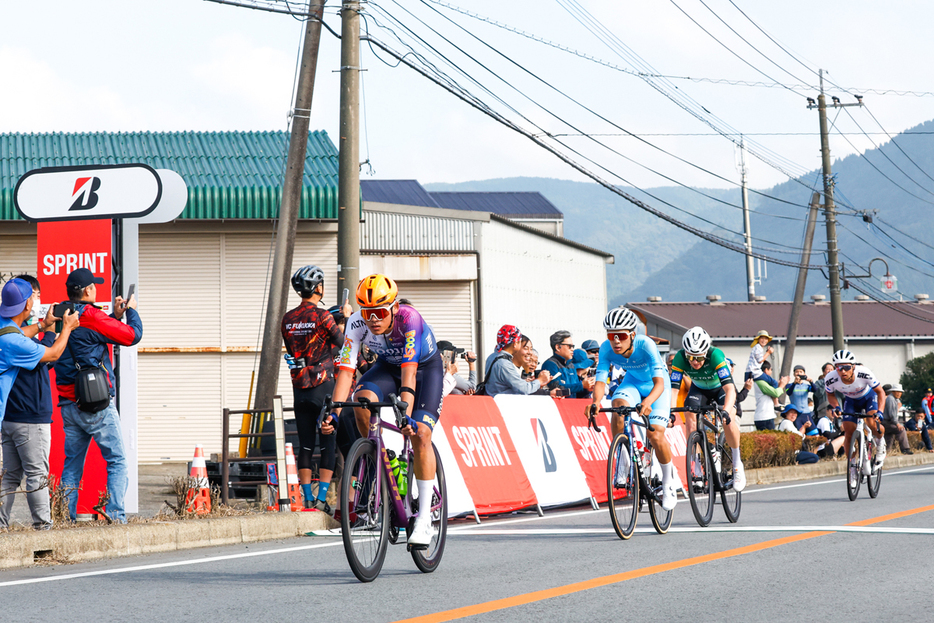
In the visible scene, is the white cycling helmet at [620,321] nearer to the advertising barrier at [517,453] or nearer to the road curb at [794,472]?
the advertising barrier at [517,453]

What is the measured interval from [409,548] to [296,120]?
8.49 metres

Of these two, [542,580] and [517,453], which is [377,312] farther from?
[517,453]

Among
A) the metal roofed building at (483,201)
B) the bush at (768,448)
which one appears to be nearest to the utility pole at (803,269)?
the metal roofed building at (483,201)

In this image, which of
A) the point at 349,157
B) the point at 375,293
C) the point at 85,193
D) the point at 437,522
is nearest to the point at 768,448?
the point at 349,157

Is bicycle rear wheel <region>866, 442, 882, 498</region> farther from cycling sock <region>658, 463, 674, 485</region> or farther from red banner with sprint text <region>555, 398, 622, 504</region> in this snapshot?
cycling sock <region>658, 463, 674, 485</region>

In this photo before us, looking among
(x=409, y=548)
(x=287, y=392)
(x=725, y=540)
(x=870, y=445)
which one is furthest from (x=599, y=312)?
(x=409, y=548)

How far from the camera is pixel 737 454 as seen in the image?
35.9ft

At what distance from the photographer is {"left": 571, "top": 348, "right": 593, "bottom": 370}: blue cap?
15.0 meters

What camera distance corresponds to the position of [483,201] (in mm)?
59250

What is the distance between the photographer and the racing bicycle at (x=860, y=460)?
42.4 feet

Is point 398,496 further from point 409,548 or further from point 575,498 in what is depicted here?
point 575,498

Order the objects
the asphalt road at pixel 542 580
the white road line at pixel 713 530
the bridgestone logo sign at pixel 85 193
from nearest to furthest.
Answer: the asphalt road at pixel 542 580 < the white road line at pixel 713 530 < the bridgestone logo sign at pixel 85 193

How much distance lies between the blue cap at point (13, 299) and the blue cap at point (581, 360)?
8.30m

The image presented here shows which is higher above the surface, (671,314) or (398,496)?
(671,314)
